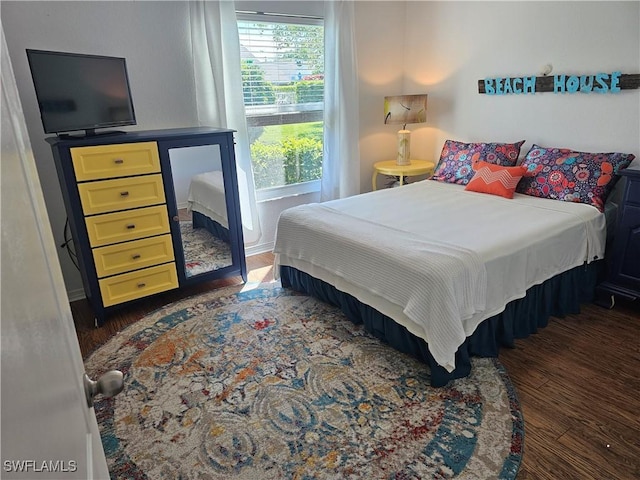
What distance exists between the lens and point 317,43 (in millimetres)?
3770

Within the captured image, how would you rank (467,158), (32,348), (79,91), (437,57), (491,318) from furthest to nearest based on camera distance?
(437,57) < (467,158) < (79,91) < (491,318) < (32,348)

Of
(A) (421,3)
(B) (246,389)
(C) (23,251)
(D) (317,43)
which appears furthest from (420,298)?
(A) (421,3)

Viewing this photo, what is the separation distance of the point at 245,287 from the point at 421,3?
3.10 m

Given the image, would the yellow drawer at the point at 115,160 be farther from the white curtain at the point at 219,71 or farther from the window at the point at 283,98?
the window at the point at 283,98

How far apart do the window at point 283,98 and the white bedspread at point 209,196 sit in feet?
2.67

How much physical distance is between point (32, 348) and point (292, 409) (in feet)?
5.34

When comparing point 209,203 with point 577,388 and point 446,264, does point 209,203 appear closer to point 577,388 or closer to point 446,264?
point 446,264

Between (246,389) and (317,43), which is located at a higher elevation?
(317,43)

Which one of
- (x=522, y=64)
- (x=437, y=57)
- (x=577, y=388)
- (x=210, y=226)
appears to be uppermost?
(x=437, y=57)

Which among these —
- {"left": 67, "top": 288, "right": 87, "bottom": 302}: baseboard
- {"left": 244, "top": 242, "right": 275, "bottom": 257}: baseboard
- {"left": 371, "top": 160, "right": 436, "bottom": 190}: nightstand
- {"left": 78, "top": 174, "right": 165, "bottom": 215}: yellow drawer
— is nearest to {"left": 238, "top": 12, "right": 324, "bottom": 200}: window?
{"left": 244, "top": 242, "right": 275, "bottom": 257}: baseboard

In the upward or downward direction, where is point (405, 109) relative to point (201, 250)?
upward

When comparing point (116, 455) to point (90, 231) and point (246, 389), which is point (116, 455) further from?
point (90, 231)

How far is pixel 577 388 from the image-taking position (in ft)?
6.68

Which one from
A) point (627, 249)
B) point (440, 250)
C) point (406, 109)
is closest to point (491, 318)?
→ point (440, 250)
